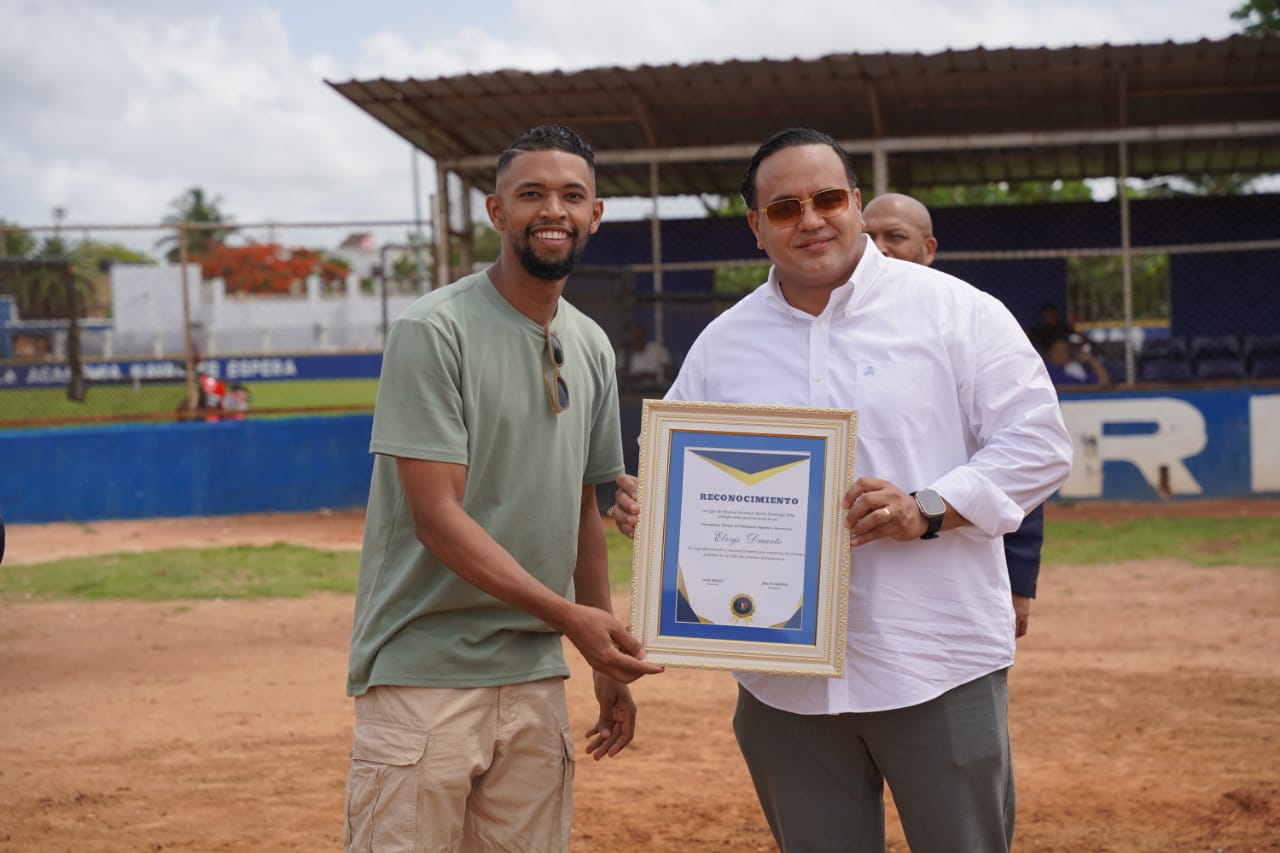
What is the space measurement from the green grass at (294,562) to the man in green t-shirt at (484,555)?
290 inches

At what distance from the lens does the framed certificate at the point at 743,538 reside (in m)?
2.76

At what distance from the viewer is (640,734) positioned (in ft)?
21.0

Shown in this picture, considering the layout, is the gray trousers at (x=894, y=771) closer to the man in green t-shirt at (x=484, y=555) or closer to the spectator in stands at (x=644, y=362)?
the man in green t-shirt at (x=484, y=555)

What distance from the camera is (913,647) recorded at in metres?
2.75

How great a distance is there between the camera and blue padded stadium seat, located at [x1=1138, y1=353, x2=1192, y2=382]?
1566cm

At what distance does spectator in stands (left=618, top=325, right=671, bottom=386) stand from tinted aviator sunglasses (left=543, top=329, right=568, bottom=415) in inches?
388

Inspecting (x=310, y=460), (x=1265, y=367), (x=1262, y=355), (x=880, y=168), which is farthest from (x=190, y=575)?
(x=1262, y=355)

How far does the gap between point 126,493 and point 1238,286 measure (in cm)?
1835

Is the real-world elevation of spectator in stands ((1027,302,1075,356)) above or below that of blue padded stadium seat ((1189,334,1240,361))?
above

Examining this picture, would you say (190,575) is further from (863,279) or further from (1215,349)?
(1215,349)

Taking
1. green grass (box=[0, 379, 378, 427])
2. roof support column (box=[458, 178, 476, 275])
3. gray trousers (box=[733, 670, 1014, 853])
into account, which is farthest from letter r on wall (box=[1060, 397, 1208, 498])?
gray trousers (box=[733, 670, 1014, 853])

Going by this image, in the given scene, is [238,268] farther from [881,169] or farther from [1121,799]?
[1121,799]

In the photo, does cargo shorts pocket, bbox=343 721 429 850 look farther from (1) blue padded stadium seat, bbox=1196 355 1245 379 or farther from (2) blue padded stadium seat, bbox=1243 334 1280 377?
(2) blue padded stadium seat, bbox=1243 334 1280 377

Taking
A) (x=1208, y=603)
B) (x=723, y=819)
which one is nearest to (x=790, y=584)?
(x=723, y=819)
